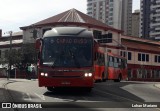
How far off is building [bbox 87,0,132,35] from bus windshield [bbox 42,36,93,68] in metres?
144

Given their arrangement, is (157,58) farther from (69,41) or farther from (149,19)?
(69,41)

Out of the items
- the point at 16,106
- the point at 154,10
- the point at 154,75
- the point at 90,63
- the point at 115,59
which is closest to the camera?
the point at 16,106

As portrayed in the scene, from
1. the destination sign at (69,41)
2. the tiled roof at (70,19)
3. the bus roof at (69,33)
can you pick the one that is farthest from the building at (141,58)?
the destination sign at (69,41)

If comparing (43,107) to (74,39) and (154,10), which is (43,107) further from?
(154,10)

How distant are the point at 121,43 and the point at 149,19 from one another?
80.5 meters

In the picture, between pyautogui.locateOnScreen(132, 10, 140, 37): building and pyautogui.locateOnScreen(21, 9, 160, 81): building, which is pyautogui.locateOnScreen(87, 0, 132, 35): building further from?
pyautogui.locateOnScreen(21, 9, 160, 81): building

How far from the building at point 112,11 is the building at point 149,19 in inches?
313

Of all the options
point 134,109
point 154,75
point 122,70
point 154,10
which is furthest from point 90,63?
point 154,10

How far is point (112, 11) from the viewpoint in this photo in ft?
540

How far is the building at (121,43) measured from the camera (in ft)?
264

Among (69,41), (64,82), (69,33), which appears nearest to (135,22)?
(69,33)

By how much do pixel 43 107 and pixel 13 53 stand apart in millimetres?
62767

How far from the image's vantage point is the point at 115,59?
40344 mm

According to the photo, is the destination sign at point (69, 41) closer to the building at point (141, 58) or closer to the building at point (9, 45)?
the building at point (9, 45)
